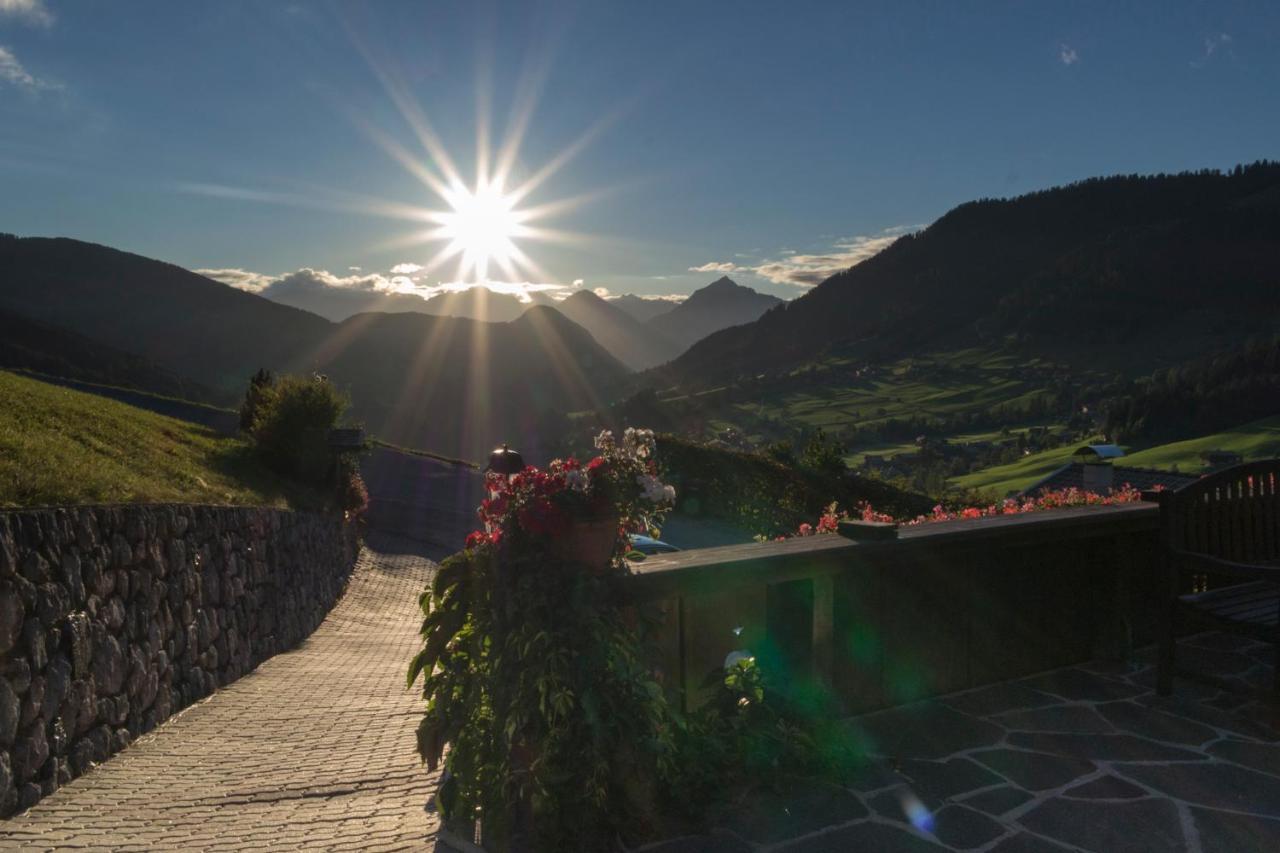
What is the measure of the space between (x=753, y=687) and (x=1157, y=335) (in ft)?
492

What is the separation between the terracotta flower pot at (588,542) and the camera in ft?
10.3

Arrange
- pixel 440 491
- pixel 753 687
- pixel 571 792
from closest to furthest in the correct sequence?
1. pixel 571 792
2. pixel 753 687
3. pixel 440 491

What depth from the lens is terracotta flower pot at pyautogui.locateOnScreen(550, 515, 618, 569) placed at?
10.3ft

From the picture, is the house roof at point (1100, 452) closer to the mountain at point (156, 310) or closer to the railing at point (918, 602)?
the railing at point (918, 602)

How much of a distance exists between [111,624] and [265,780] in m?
1.88

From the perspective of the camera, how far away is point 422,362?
9325 cm

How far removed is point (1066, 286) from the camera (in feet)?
471

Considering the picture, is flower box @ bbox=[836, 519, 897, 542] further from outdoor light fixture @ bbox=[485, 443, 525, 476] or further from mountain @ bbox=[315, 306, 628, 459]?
mountain @ bbox=[315, 306, 628, 459]

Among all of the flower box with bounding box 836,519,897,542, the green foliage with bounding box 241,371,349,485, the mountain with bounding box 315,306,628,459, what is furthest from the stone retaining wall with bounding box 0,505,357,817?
the mountain with bounding box 315,306,628,459

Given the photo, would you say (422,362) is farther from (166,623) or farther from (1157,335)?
(1157,335)

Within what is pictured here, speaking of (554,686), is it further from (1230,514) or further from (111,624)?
(111,624)

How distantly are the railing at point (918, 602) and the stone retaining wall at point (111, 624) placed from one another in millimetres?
3791

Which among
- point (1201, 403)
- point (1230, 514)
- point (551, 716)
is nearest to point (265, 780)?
point (551, 716)

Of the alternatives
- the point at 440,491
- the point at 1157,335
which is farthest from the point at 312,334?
the point at 1157,335
